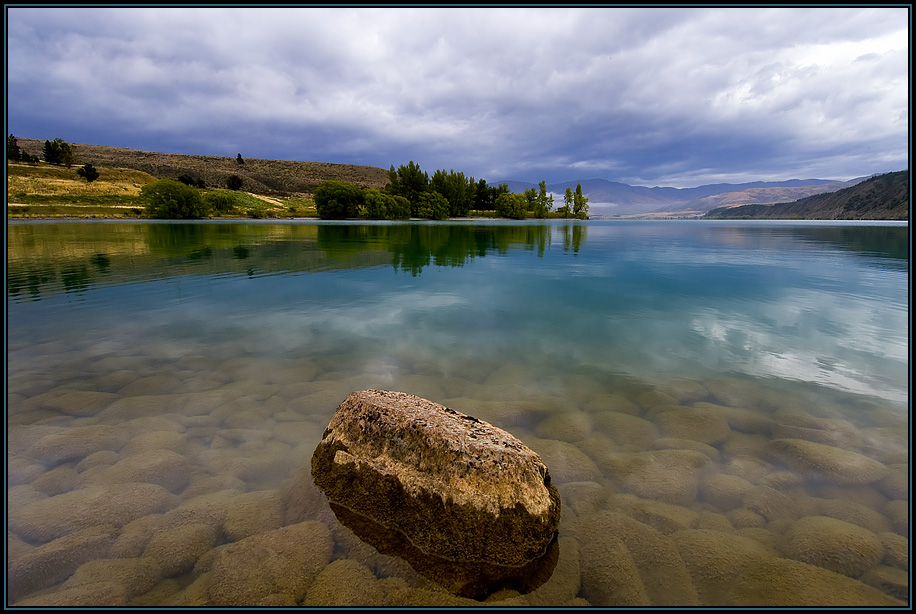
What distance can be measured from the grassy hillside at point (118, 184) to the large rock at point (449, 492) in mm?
113494

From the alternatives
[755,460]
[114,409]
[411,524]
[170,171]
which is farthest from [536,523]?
[170,171]

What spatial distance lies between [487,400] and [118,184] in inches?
6046

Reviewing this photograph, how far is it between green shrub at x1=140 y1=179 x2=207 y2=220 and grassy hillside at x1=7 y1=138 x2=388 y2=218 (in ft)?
18.0

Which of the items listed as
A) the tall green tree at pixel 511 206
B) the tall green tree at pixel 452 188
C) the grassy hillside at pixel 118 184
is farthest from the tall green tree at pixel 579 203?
the grassy hillside at pixel 118 184

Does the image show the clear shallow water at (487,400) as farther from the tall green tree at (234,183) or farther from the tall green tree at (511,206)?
the tall green tree at (234,183)

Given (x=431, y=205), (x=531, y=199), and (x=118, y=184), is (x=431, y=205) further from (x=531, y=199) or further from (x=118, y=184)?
(x=118, y=184)

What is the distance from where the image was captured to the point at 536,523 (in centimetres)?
449

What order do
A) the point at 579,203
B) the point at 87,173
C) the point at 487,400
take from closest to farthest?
1. the point at 487,400
2. the point at 87,173
3. the point at 579,203

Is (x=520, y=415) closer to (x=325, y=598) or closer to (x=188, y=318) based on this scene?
(x=325, y=598)

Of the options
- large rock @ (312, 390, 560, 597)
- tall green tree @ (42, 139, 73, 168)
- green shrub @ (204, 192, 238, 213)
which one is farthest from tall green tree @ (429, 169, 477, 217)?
large rock @ (312, 390, 560, 597)

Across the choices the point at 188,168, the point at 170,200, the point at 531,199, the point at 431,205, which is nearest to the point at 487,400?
the point at 170,200

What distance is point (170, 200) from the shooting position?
99.2 meters

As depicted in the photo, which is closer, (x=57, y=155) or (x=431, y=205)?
(x=57, y=155)

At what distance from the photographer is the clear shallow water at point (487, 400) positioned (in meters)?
4.64
